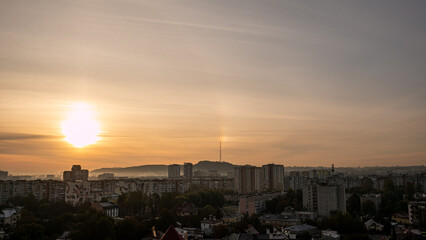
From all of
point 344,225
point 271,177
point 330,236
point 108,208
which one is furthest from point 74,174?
point 330,236

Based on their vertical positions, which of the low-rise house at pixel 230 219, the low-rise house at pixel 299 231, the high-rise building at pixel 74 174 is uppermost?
the high-rise building at pixel 74 174

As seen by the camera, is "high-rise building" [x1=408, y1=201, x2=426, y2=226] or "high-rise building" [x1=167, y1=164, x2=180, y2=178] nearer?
"high-rise building" [x1=408, y1=201, x2=426, y2=226]

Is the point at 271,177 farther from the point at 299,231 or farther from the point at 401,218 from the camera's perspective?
the point at 299,231

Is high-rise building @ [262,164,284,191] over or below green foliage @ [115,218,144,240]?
over

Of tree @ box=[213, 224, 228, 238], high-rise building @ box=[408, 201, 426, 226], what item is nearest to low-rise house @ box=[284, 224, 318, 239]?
tree @ box=[213, 224, 228, 238]

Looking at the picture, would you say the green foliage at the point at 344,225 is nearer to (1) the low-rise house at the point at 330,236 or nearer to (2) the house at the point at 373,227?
(2) the house at the point at 373,227

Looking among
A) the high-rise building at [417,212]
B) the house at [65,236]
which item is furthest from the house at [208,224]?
the high-rise building at [417,212]

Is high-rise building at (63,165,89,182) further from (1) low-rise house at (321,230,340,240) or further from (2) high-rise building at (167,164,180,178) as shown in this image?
(1) low-rise house at (321,230,340,240)

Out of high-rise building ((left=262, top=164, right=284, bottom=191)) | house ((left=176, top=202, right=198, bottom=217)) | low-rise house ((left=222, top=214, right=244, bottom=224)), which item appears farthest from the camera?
high-rise building ((left=262, top=164, right=284, bottom=191))

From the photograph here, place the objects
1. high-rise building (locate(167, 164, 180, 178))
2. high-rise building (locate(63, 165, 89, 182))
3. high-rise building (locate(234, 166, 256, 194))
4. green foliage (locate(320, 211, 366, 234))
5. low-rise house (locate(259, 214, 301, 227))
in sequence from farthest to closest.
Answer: high-rise building (locate(167, 164, 180, 178))
high-rise building (locate(63, 165, 89, 182))
high-rise building (locate(234, 166, 256, 194))
low-rise house (locate(259, 214, 301, 227))
green foliage (locate(320, 211, 366, 234))
